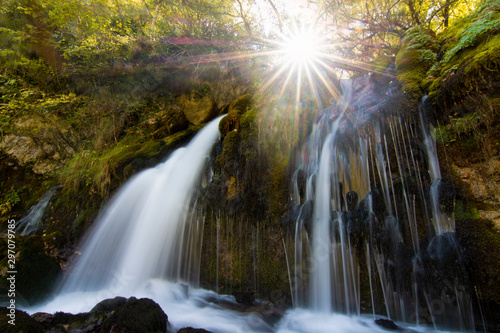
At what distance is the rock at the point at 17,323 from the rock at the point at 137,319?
71cm

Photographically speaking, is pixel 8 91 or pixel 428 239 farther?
pixel 8 91

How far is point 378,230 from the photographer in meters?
3.59

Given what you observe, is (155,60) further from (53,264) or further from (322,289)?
(322,289)

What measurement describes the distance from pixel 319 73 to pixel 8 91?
36.1 feet

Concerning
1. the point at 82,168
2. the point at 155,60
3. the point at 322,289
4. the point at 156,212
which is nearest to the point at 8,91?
the point at 82,168

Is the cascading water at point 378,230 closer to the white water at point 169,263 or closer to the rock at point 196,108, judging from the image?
the white water at point 169,263

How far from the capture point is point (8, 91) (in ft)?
26.6

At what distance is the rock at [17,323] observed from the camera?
2516 millimetres

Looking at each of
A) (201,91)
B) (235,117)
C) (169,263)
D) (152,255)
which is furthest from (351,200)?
(201,91)

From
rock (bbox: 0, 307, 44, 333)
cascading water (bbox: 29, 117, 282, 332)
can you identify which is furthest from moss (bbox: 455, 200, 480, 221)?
rock (bbox: 0, 307, 44, 333)

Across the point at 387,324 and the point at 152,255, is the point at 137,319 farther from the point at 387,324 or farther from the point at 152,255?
the point at 387,324

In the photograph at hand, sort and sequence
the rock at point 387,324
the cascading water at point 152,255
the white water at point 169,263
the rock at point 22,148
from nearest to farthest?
the rock at point 387,324, the white water at point 169,263, the cascading water at point 152,255, the rock at point 22,148

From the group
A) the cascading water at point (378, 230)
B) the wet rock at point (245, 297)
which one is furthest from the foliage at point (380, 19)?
the wet rock at point (245, 297)

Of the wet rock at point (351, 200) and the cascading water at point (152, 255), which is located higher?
the wet rock at point (351, 200)
